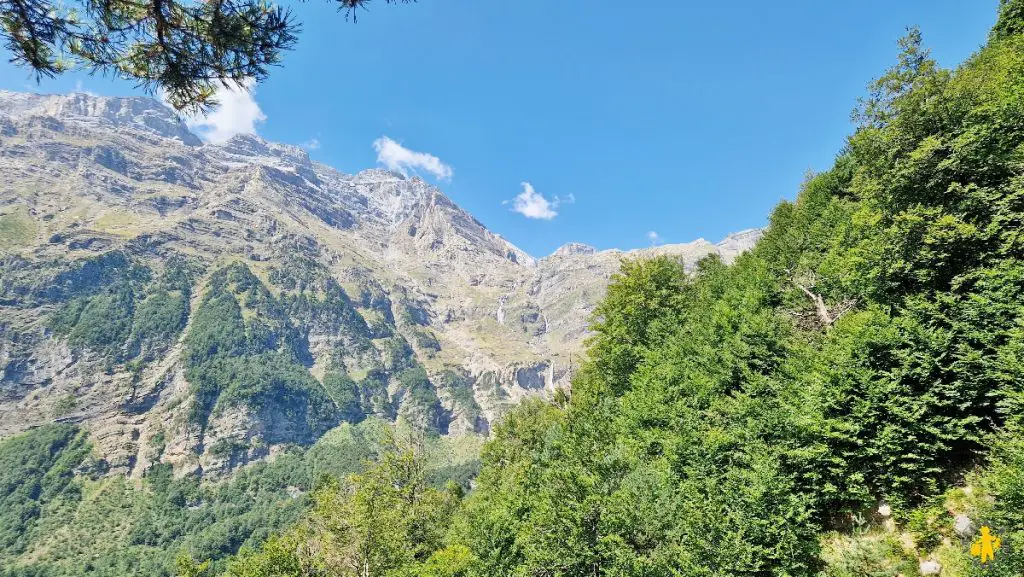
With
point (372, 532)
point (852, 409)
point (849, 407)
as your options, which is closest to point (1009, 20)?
point (849, 407)

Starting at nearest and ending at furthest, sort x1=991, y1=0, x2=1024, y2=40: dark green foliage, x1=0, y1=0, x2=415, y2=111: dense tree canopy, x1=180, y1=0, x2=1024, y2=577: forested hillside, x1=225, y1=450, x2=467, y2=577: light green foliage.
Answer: x1=0, y1=0, x2=415, y2=111: dense tree canopy
x1=180, y1=0, x2=1024, y2=577: forested hillside
x1=991, y1=0, x2=1024, y2=40: dark green foliage
x1=225, y1=450, x2=467, y2=577: light green foliage

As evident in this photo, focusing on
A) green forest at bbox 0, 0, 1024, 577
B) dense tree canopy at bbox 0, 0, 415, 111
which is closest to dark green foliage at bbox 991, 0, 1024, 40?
green forest at bbox 0, 0, 1024, 577

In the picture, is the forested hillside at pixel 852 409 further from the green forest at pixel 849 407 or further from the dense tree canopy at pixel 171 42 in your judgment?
the dense tree canopy at pixel 171 42

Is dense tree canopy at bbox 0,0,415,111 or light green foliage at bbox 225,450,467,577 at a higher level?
dense tree canopy at bbox 0,0,415,111

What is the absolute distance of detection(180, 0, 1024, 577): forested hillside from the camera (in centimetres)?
1568

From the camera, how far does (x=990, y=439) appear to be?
14742 millimetres

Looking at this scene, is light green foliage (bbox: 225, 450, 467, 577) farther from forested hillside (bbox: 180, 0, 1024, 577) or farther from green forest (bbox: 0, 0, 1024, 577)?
forested hillside (bbox: 180, 0, 1024, 577)

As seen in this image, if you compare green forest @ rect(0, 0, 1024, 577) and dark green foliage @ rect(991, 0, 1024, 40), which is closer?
green forest @ rect(0, 0, 1024, 577)

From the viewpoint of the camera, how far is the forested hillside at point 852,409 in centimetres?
1568

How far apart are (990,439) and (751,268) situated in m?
23.2

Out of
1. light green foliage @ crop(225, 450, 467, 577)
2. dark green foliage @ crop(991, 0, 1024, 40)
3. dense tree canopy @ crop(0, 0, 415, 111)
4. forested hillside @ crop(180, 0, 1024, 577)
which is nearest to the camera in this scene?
dense tree canopy @ crop(0, 0, 415, 111)

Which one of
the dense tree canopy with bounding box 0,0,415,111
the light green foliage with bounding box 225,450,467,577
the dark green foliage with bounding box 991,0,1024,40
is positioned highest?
the dark green foliage with bounding box 991,0,1024,40

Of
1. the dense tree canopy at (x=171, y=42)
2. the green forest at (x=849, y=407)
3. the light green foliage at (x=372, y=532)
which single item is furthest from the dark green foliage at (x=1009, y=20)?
the light green foliage at (x=372, y=532)

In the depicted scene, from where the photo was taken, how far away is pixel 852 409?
1742 cm
